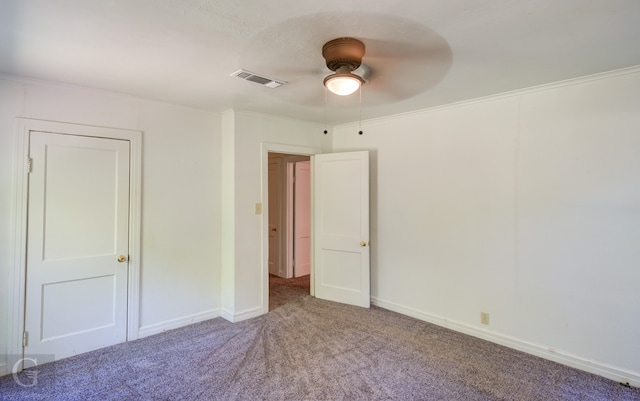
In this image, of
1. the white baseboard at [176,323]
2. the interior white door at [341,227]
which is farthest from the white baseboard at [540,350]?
the white baseboard at [176,323]

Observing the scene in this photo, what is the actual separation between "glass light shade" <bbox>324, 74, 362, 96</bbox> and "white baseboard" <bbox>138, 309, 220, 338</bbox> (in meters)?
2.95

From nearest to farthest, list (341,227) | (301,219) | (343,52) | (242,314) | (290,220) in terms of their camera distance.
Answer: (343,52)
(242,314)
(341,227)
(290,220)
(301,219)

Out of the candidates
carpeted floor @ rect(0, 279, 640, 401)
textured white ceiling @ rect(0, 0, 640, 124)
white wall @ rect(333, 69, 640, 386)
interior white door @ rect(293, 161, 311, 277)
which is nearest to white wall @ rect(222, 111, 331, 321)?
carpeted floor @ rect(0, 279, 640, 401)

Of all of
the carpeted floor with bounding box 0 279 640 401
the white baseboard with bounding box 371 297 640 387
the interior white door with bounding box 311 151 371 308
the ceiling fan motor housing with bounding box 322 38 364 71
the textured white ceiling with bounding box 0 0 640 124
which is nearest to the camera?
the textured white ceiling with bounding box 0 0 640 124

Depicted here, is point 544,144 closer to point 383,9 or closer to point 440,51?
point 440,51

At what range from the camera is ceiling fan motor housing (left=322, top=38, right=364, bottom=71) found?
203 cm

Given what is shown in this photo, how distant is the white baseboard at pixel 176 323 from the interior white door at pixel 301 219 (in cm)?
203

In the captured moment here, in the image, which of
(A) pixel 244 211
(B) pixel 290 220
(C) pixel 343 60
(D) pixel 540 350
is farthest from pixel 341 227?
(C) pixel 343 60

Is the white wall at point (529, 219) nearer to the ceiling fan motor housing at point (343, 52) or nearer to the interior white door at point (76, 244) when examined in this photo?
the ceiling fan motor housing at point (343, 52)

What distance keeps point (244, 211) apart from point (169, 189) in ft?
2.69

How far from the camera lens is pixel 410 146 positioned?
389 centimetres

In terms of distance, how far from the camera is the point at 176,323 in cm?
361

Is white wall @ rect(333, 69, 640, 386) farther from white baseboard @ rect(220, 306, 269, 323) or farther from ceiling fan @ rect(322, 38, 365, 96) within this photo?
ceiling fan @ rect(322, 38, 365, 96)

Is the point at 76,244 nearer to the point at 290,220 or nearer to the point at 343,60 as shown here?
the point at 343,60
